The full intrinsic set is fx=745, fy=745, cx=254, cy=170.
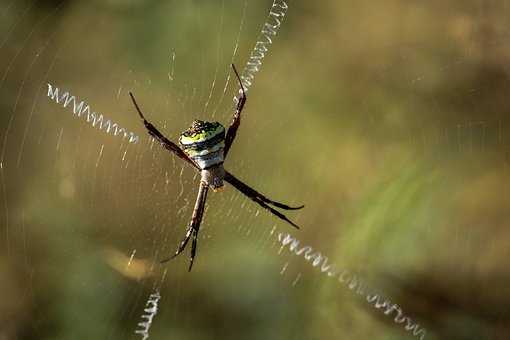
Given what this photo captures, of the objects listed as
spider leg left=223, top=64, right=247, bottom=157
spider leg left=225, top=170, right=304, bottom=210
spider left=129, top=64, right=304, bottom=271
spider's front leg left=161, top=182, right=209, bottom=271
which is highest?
spider leg left=223, top=64, right=247, bottom=157

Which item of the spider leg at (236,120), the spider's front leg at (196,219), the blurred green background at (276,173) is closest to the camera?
the spider leg at (236,120)

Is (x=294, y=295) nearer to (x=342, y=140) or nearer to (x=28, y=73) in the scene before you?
(x=342, y=140)

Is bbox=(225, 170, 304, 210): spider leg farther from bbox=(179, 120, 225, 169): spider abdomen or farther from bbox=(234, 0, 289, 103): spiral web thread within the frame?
bbox=(234, 0, 289, 103): spiral web thread

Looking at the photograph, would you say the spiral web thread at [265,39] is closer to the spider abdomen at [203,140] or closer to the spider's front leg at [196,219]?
the spider's front leg at [196,219]

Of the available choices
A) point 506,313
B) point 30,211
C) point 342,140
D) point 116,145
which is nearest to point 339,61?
point 342,140

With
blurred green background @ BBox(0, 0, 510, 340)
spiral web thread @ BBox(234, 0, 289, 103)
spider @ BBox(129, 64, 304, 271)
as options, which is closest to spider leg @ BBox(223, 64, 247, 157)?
spider @ BBox(129, 64, 304, 271)

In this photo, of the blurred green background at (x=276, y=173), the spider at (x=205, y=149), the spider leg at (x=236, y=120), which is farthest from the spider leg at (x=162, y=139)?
the blurred green background at (x=276, y=173)
